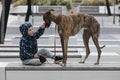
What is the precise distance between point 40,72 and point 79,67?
23.3 inches

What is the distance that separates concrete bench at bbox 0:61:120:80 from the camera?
20.8ft

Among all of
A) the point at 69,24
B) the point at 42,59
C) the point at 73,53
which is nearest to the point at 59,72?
the point at 42,59

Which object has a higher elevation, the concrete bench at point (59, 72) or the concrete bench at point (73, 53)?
the concrete bench at point (59, 72)

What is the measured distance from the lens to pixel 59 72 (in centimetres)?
636

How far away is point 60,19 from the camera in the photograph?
20.6 feet

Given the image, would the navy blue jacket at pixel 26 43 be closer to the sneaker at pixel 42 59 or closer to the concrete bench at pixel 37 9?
the sneaker at pixel 42 59

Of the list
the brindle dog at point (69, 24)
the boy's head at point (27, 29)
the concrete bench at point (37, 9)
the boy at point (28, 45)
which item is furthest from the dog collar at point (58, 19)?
the concrete bench at point (37, 9)

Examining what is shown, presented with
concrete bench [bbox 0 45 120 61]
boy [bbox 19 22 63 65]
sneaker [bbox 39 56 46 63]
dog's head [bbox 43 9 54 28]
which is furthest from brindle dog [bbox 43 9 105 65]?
concrete bench [bbox 0 45 120 61]

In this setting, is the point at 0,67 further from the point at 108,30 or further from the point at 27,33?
the point at 108,30

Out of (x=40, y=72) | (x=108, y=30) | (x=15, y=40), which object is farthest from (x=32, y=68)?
(x=108, y=30)

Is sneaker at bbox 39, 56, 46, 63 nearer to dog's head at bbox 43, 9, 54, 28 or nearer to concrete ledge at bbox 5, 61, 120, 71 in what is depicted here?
concrete ledge at bbox 5, 61, 120, 71

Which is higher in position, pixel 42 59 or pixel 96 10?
pixel 42 59

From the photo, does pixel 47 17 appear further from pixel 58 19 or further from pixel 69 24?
pixel 69 24

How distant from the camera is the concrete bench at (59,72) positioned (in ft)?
20.8
